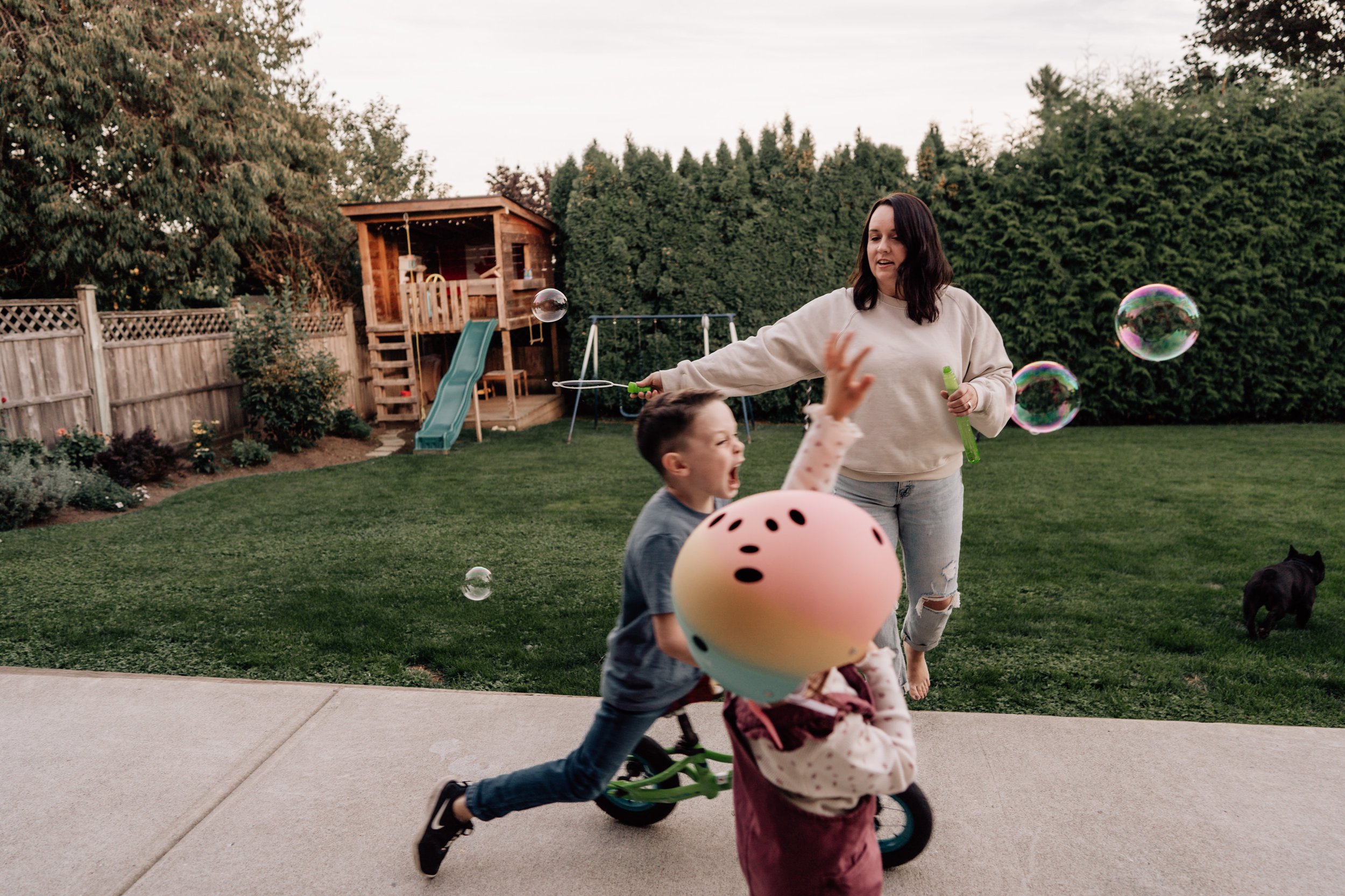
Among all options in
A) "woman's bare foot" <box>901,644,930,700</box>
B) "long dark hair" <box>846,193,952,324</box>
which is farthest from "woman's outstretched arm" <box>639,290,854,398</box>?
"woman's bare foot" <box>901,644,930,700</box>

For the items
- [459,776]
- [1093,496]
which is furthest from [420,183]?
[459,776]

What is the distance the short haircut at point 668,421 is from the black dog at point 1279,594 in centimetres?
333

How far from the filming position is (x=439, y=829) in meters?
2.31

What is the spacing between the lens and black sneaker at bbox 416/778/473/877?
7.52ft

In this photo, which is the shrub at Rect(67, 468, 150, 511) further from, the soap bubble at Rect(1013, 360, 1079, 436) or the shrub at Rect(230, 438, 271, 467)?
the soap bubble at Rect(1013, 360, 1079, 436)

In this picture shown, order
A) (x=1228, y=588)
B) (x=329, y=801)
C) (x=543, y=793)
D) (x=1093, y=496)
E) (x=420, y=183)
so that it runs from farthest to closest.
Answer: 1. (x=420, y=183)
2. (x=1093, y=496)
3. (x=1228, y=588)
4. (x=329, y=801)
5. (x=543, y=793)

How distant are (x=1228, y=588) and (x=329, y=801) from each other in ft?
15.0

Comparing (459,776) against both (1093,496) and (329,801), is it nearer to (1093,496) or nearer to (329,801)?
(329,801)

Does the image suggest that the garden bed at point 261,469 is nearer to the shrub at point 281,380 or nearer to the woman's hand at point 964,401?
the shrub at point 281,380

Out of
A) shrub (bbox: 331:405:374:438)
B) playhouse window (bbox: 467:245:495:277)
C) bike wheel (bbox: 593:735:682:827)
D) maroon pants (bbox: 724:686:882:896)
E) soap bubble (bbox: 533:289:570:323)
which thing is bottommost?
shrub (bbox: 331:405:374:438)

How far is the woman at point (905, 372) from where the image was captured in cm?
268

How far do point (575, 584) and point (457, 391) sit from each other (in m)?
7.35

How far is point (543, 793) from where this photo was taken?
221 centimetres

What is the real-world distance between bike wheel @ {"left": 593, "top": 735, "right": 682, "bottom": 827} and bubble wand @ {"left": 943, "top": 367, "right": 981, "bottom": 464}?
4.16 feet
